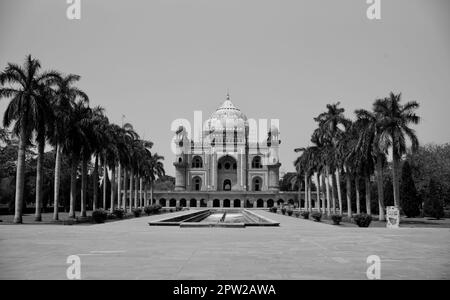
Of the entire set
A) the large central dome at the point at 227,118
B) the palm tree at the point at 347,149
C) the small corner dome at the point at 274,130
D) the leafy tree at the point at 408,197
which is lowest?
the leafy tree at the point at 408,197

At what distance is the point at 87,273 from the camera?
376 inches

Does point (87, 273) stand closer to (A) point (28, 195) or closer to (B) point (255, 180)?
(A) point (28, 195)

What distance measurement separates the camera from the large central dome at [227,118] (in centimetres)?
9881

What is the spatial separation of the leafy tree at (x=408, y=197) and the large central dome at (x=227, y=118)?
5540cm

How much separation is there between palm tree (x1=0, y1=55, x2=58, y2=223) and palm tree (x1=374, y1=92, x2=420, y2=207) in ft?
70.8

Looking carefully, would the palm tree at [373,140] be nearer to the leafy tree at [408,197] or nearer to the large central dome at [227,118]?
the leafy tree at [408,197]

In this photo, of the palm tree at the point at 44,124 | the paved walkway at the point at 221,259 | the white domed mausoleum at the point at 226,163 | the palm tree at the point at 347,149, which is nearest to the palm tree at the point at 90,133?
the palm tree at the point at 44,124

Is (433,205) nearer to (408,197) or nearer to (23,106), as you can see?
(408,197)

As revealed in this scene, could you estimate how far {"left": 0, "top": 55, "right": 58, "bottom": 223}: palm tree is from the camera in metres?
27.5

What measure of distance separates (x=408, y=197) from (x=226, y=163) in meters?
54.1

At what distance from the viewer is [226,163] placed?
314 ft

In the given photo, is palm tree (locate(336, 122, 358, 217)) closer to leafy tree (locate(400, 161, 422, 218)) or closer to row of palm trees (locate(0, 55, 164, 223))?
leafy tree (locate(400, 161, 422, 218))

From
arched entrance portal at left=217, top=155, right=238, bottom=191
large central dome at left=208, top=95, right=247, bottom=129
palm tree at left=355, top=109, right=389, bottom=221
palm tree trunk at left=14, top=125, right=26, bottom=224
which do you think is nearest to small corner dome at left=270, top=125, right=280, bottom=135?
large central dome at left=208, top=95, right=247, bottom=129
